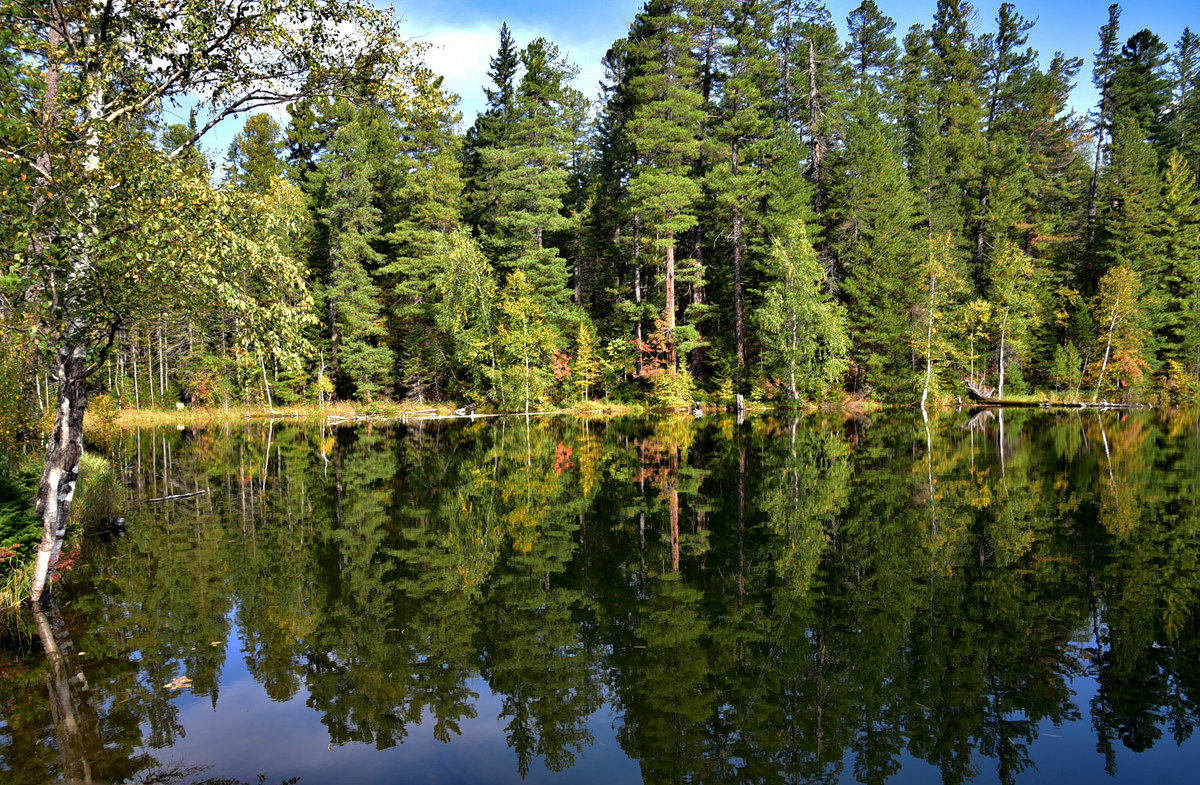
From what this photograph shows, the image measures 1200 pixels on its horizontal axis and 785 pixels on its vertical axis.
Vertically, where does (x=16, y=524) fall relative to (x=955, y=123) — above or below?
below

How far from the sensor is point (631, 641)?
7301 mm

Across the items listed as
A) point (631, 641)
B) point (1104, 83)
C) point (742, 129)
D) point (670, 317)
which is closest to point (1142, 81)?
point (1104, 83)

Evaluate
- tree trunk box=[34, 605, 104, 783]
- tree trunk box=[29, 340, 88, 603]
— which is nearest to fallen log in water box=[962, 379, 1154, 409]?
tree trunk box=[29, 340, 88, 603]

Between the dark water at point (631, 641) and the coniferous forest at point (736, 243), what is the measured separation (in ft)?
93.8

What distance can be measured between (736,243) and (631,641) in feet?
129

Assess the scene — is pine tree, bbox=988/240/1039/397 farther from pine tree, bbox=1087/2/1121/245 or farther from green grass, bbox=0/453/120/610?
green grass, bbox=0/453/120/610

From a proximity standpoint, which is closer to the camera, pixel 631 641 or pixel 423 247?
pixel 631 641

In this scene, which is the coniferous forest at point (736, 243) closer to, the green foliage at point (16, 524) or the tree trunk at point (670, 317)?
the tree trunk at point (670, 317)

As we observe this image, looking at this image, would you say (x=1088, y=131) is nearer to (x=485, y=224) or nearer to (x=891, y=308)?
(x=891, y=308)

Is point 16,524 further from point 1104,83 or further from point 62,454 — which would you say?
point 1104,83

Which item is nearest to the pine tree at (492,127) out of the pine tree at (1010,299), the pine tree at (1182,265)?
the pine tree at (1010,299)

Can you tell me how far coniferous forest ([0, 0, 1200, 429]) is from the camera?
1656 inches

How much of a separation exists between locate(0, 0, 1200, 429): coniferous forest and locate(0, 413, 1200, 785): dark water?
28.6 m

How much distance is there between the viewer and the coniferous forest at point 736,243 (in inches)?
1656
